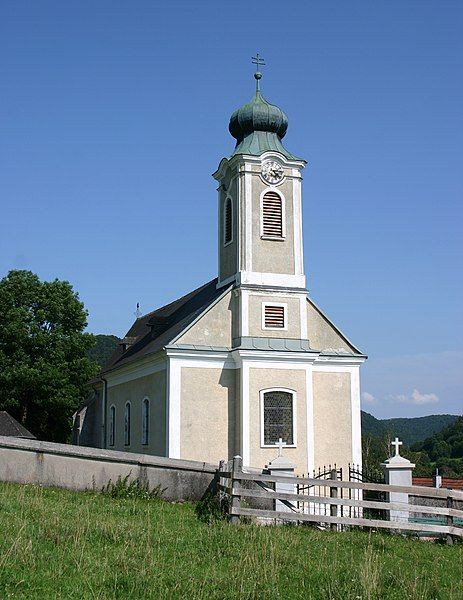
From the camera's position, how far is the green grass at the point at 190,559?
8.32 m

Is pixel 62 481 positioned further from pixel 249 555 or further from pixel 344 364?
pixel 344 364

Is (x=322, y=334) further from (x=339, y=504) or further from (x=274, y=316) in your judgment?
(x=339, y=504)

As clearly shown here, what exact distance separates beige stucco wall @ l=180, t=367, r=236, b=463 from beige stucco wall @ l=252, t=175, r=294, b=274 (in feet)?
12.5

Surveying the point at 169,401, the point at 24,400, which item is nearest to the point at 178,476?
the point at 169,401

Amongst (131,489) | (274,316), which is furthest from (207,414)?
(131,489)

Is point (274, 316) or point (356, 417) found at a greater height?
point (274, 316)

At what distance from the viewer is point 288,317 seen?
25.3 m

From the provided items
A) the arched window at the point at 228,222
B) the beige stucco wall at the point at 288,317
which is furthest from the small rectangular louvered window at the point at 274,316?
the arched window at the point at 228,222

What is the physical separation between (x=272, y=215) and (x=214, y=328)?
14.7 ft

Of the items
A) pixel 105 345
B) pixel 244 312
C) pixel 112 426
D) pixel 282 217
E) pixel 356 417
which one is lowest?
pixel 112 426

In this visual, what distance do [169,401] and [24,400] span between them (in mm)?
19810

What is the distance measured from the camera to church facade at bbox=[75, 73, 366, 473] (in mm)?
24188

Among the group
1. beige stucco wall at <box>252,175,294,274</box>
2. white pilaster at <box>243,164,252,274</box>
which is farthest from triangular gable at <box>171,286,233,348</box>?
beige stucco wall at <box>252,175,294,274</box>

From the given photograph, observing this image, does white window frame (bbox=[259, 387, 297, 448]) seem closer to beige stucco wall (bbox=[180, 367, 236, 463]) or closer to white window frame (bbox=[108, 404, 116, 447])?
beige stucco wall (bbox=[180, 367, 236, 463])
